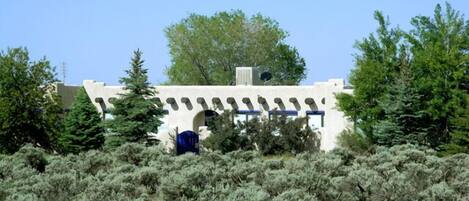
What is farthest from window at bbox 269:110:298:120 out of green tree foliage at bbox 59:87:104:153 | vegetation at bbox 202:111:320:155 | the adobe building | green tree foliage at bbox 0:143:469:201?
green tree foliage at bbox 0:143:469:201

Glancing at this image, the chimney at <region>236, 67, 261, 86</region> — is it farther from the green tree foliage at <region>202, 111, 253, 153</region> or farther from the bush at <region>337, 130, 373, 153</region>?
the bush at <region>337, 130, 373, 153</region>

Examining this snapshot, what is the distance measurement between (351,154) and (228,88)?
18204 millimetres

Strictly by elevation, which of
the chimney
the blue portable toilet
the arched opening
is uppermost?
the chimney

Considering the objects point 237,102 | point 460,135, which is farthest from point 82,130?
point 460,135

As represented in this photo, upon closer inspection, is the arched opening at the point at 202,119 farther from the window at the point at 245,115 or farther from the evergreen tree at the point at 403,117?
the evergreen tree at the point at 403,117

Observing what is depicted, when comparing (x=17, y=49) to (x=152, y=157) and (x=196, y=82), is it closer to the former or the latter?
(x=152, y=157)

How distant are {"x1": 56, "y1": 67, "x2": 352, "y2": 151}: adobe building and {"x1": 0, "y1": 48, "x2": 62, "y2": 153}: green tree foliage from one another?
10.6ft

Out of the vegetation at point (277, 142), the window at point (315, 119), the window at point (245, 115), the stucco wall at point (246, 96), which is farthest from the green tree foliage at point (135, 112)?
the window at point (315, 119)

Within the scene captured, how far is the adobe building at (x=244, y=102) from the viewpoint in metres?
44.1

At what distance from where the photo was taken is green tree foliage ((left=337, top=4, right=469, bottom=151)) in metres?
38.8

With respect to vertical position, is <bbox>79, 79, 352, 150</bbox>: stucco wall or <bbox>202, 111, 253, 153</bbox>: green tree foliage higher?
<bbox>79, 79, 352, 150</bbox>: stucco wall

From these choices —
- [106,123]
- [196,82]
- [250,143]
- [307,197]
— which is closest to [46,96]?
[106,123]

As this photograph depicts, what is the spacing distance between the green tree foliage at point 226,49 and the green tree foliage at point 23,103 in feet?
79.4

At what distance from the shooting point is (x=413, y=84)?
39.4m
